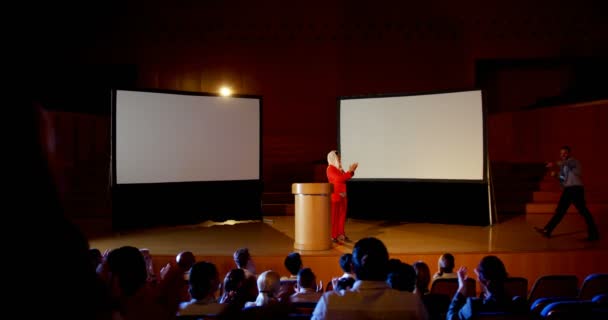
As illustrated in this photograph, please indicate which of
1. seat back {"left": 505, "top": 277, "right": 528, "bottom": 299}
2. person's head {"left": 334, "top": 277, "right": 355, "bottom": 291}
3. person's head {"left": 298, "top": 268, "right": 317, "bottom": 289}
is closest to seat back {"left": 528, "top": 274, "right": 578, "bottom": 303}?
seat back {"left": 505, "top": 277, "right": 528, "bottom": 299}

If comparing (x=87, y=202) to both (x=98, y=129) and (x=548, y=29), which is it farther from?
(x=548, y=29)

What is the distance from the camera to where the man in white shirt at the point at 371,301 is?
210 centimetres

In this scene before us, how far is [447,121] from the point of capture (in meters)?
8.56

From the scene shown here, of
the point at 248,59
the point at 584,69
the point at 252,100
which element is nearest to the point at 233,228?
the point at 252,100

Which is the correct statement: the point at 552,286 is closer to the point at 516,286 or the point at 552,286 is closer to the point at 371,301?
the point at 516,286

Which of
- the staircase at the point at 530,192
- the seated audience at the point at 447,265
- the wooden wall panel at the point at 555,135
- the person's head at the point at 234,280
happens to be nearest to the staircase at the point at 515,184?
the staircase at the point at 530,192

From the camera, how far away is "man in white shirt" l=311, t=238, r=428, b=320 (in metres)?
2.10

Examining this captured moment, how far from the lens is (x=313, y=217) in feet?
20.4

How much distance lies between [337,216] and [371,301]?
493 cm

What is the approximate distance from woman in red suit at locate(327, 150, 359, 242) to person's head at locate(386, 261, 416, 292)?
3.99 m

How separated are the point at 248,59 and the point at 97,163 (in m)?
4.16

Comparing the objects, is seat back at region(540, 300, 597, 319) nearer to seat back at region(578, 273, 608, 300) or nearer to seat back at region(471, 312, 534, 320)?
seat back at region(471, 312, 534, 320)

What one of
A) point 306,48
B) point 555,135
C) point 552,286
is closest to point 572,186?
point 552,286

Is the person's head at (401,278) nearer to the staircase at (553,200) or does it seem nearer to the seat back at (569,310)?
the seat back at (569,310)
